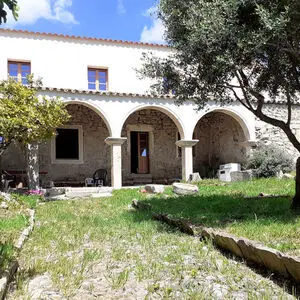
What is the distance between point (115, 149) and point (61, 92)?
290 centimetres

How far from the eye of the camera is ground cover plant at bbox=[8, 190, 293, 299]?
3.45 meters

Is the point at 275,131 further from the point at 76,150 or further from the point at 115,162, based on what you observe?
the point at 76,150

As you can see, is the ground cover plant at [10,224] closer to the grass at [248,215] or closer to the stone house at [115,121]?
the grass at [248,215]

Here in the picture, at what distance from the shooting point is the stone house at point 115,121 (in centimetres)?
1486

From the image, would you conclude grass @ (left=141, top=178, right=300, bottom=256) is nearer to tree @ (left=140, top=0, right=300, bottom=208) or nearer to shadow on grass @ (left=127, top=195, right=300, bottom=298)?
shadow on grass @ (left=127, top=195, right=300, bottom=298)

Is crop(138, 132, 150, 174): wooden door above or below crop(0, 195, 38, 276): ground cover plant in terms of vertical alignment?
above

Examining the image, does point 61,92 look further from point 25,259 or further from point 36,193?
point 25,259

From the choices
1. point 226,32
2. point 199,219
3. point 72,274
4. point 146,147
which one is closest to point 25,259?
point 72,274

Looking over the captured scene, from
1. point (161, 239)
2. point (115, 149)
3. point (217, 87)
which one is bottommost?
point (161, 239)

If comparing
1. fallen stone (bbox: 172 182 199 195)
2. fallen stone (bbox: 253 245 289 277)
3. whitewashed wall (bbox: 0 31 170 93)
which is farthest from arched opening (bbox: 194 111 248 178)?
fallen stone (bbox: 253 245 289 277)

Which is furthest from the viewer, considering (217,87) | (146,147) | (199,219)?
(146,147)

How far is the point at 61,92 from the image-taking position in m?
13.9

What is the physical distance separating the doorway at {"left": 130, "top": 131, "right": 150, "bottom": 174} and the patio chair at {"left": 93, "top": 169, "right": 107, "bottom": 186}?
1.57 metres

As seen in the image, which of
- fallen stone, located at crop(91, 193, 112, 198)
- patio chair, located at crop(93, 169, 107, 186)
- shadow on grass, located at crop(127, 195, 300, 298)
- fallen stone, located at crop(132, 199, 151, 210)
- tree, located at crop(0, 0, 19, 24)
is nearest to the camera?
tree, located at crop(0, 0, 19, 24)
